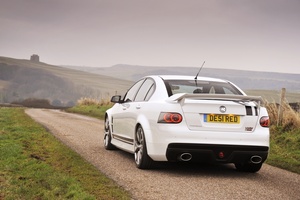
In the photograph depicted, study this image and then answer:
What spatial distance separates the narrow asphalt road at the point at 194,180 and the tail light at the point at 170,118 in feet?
2.86

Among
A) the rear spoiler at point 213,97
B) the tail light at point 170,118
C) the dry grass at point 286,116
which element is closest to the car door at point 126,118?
the tail light at point 170,118

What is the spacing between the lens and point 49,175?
6957mm

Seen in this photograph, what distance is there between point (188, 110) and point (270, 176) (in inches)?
78.9

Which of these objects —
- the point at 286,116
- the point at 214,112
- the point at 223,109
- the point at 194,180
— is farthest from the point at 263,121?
the point at 286,116

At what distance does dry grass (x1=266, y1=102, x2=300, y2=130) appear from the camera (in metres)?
13.9

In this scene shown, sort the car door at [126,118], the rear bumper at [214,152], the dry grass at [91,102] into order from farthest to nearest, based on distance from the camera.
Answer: the dry grass at [91,102], the car door at [126,118], the rear bumper at [214,152]

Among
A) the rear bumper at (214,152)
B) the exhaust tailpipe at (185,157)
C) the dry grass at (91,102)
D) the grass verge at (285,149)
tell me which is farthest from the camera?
the dry grass at (91,102)

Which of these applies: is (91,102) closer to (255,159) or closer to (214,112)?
(255,159)

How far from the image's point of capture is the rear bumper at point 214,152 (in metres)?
7.36

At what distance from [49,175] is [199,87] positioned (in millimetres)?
3043

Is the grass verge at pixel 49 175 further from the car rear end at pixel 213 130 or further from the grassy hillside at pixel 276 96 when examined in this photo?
the grassy hillside at pixel 276 96

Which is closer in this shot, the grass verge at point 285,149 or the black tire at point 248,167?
the black tire at point 248,167

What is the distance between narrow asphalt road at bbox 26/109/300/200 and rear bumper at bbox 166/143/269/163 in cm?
31

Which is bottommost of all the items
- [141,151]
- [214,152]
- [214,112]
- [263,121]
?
[141,151]
